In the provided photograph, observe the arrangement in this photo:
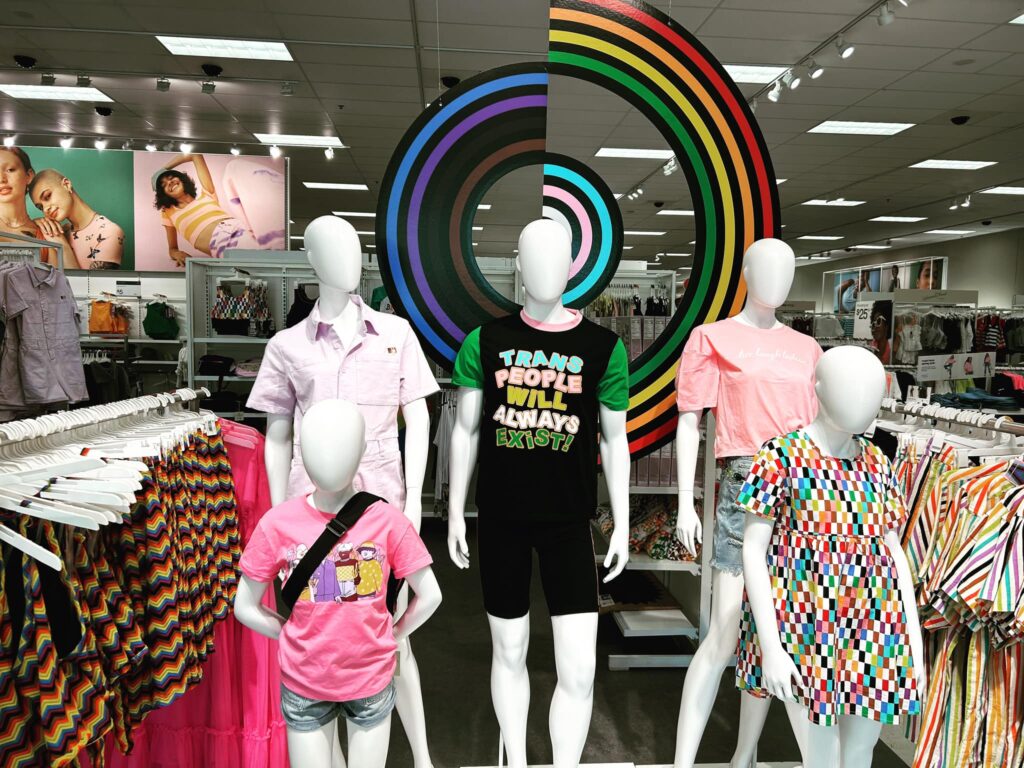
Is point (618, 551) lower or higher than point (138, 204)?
lower

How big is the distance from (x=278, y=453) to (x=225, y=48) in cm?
530

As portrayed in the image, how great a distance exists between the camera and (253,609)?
5.19 feet

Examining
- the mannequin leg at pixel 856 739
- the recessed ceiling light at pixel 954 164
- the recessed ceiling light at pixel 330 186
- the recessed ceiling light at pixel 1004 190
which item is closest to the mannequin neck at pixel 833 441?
the mannequin leg at pixel 856 739

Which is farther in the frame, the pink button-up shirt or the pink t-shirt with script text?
the pink t-shirt with script text

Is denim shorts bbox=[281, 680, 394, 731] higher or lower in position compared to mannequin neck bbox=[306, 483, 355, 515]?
lower

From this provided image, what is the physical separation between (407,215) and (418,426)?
712mm

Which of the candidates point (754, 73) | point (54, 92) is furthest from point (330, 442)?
point (54, 92)

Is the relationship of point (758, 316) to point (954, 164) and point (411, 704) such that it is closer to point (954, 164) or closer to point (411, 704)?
point (411, 704)

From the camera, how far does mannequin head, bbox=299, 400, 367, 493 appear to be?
1.47 metres

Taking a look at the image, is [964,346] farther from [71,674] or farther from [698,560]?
[71,674]

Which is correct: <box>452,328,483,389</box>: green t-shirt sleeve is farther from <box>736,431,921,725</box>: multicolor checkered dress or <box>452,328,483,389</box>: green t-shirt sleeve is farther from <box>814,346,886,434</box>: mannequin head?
<box>814,346,886,434</box>: mannequin head

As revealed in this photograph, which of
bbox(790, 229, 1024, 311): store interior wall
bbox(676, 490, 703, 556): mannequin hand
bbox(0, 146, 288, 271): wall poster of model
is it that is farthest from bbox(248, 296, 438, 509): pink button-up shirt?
bbox(790, 229, 1024, 311): store interior wall

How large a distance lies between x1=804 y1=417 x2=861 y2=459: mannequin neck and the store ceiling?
2.81 metres

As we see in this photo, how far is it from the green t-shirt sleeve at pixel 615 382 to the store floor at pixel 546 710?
1.44 m
